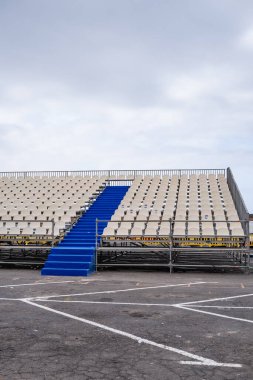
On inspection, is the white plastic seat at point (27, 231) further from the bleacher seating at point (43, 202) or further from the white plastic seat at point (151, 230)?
the white plastic seat at point (151, 230)

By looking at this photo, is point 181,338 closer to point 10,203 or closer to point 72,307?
point 72,307

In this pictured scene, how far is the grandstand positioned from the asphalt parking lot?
3530 millimetres

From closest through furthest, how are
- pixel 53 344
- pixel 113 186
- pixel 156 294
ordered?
pixel 53 344 < pixel 156 294 < pixel 113 186

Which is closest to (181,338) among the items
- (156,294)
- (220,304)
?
(220,304)

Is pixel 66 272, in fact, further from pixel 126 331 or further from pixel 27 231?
pixel 126 331

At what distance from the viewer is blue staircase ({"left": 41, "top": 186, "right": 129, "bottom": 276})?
44.4ft

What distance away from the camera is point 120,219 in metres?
17.3

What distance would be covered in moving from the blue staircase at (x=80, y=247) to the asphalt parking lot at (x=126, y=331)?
2.32 metres

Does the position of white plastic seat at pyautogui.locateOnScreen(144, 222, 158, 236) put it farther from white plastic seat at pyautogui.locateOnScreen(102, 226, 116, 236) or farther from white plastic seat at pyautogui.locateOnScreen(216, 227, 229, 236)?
white plastic seat at pyautogui.locateOnScreen(216, 227, 229, 236)

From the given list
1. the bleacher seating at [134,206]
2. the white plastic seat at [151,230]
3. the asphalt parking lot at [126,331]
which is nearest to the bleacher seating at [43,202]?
the bleacher seating at [134,206]

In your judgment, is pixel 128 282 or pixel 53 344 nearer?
pixel 53 344

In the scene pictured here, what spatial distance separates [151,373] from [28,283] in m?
7.52

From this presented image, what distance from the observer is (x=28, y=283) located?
11.4m

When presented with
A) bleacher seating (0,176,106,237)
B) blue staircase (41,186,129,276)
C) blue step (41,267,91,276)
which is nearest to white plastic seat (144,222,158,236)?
blue staircase (41,186,129,276)
